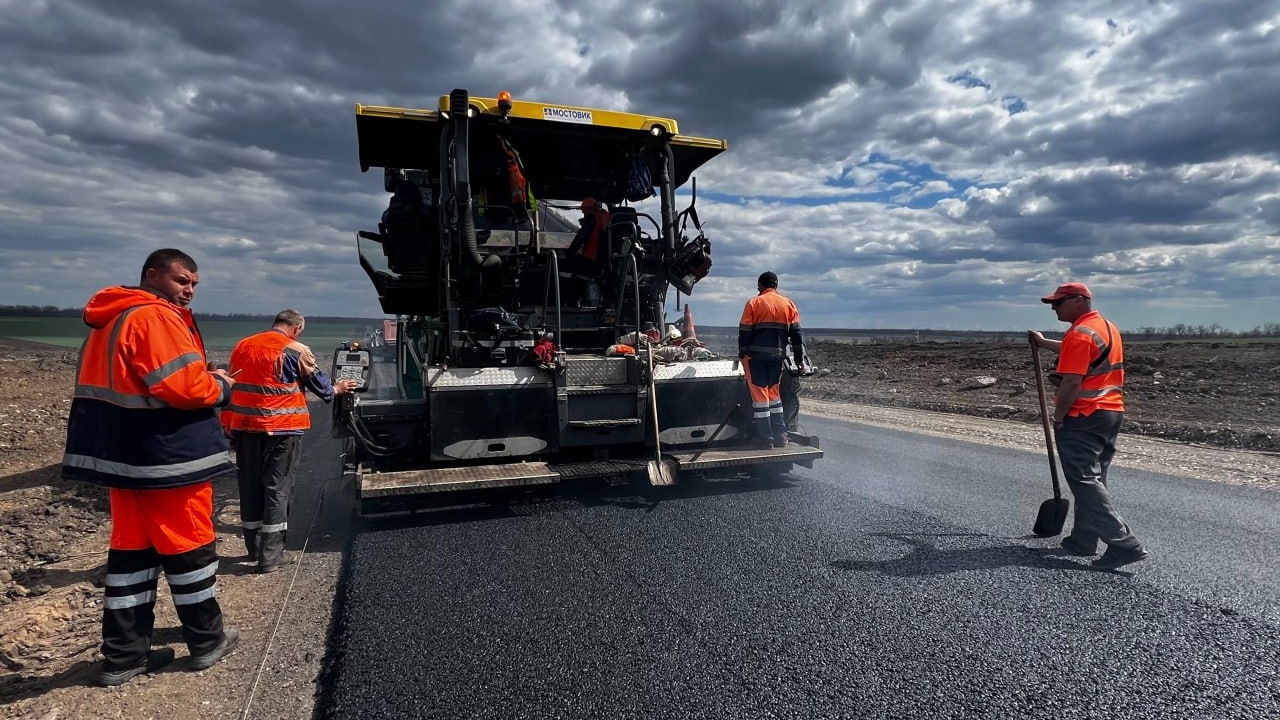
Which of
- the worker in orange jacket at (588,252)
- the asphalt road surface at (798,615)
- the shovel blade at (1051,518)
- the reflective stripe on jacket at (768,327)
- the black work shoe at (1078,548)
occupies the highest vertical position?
the worker in orange jacket at (588,252)

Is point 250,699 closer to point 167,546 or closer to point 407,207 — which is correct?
point 167,546

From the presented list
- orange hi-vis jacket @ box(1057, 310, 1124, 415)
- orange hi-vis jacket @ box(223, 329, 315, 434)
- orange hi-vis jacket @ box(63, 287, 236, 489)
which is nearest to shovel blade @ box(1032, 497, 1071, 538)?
orange hi-vis jacket @ box(1057, 310, 1124, 415)

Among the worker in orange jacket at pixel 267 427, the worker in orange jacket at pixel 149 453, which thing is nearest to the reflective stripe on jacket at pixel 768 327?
the worker in orange jacket at pixel 267 427

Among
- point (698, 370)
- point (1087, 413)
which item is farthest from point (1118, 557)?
point (698, 370)

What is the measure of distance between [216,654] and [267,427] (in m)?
1.62

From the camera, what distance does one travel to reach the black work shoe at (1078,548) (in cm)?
376

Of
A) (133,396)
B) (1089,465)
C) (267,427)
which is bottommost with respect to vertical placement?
(1089,465)

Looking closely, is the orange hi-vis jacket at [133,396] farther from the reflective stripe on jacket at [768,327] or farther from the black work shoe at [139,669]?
the reflective stripe on jacket at [768,327]

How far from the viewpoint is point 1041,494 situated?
5.27 meters

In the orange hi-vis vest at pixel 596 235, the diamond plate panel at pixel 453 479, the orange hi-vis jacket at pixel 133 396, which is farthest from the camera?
the orange hi-vis vest at pixel 596 235

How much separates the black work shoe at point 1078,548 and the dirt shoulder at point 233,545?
11.6 feet

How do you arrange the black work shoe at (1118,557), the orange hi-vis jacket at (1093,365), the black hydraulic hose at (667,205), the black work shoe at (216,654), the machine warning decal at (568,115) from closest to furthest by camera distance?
the black work shoe at (216,654) → the black work shoe at (1118,557) → the orange hi-vis jacket at (1093,365) → the machine warning decal at (568,115) → the black hydraulic hose at (667,205)

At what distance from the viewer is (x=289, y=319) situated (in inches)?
176

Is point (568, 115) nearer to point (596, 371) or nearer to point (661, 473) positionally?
point (596, 371)
